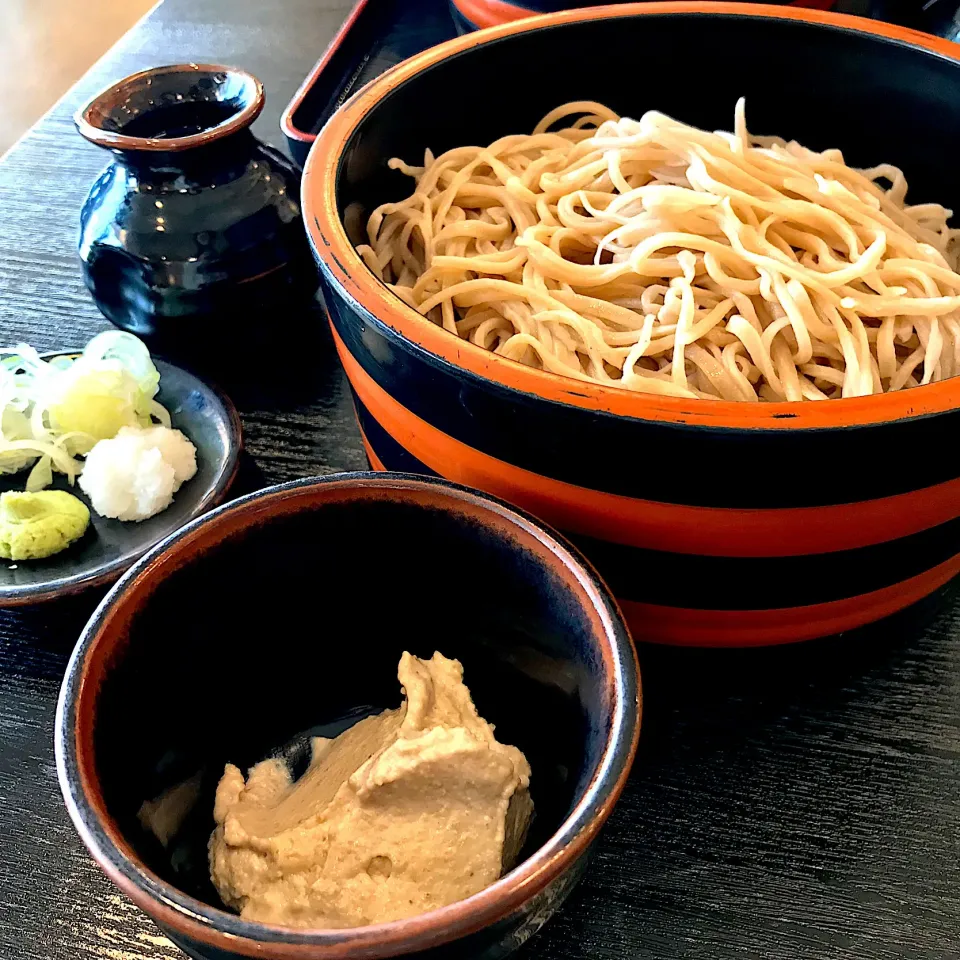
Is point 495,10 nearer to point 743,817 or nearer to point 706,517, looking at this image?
point 706,517

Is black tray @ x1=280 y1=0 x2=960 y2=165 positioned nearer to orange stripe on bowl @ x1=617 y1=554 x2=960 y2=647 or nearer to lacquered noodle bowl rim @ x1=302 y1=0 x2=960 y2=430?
lacquered noodle bowl rim @ x1=302 y1=0 x2=960 y2=430

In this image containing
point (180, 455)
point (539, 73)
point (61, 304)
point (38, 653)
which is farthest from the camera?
point (61, 304)

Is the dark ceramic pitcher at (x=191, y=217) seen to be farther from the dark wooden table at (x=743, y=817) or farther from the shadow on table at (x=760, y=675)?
the shadow on table at (x=760, y=675)

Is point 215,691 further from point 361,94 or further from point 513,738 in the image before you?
point 361,94

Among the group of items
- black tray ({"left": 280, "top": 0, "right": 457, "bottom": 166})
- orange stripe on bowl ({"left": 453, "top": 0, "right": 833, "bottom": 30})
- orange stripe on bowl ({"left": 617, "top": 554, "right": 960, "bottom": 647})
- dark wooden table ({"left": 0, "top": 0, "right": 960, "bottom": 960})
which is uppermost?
orange stripe on bowl ({"left": 453, "top": 0, "right": 833, "bottom": 30})

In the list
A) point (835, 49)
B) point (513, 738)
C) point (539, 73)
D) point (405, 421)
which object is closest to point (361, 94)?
point (539, 73)

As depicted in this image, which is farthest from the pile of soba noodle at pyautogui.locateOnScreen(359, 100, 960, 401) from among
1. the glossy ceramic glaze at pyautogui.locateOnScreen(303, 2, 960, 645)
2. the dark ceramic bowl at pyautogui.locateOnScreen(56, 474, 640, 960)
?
the dark ceramic bowl at pyautogui.locateOnScreen(56, 474, 640, 960)
